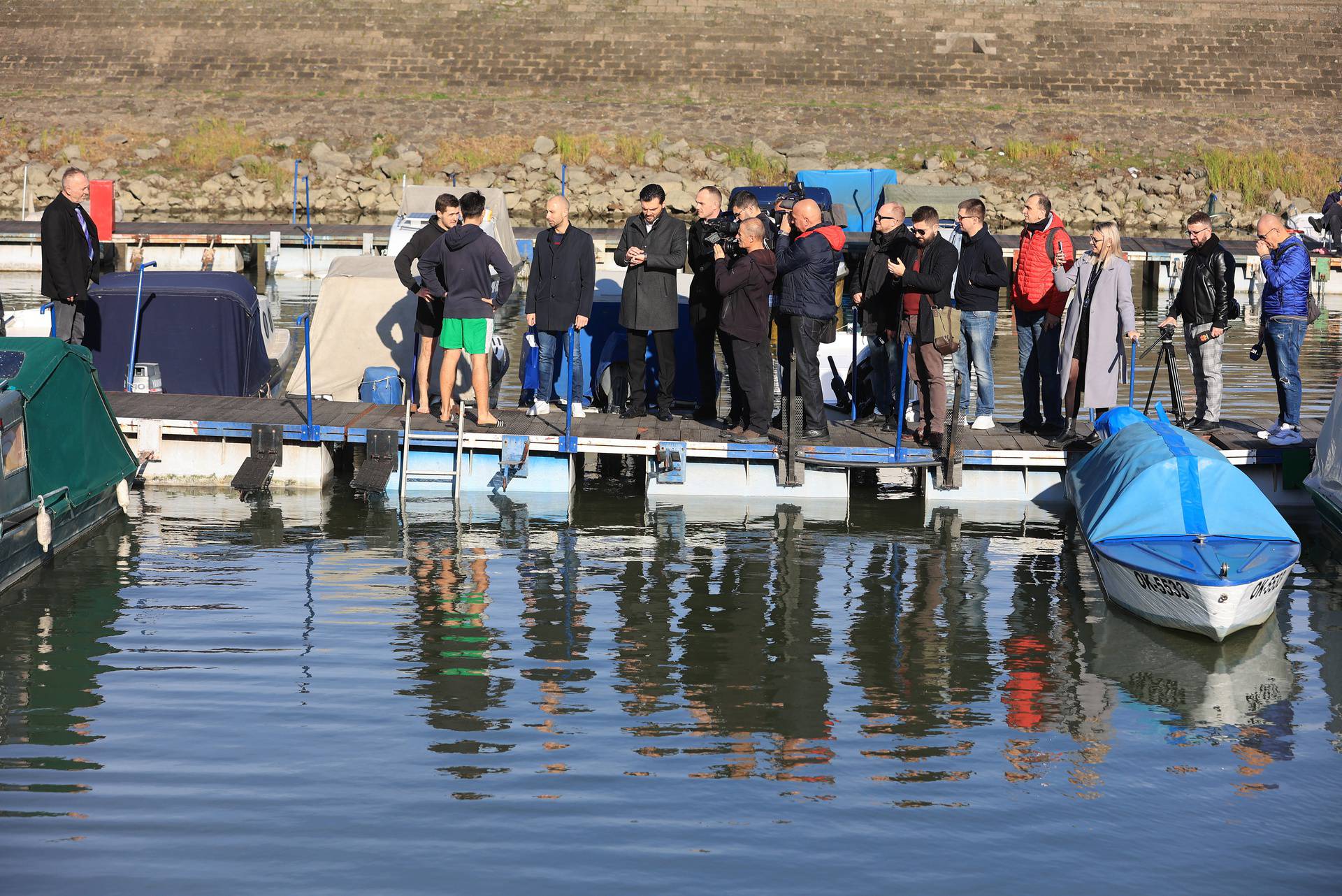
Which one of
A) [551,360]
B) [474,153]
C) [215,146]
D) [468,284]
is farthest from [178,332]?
[215,146]

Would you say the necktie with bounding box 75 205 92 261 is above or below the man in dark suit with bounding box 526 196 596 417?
above

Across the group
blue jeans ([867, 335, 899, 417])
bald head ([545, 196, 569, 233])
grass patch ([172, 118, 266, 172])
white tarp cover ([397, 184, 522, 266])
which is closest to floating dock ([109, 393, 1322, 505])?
blue jeans ([867, 335, 899, 417])

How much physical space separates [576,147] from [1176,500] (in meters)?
33.9

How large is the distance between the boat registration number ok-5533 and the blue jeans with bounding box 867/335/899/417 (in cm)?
404

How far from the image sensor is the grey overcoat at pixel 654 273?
13.6 m

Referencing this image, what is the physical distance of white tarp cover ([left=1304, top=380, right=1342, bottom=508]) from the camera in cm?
1255

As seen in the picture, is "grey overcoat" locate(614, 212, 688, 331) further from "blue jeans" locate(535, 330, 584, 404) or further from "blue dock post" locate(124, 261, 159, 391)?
"blue dock post" locate(124, 261, 159, 391)

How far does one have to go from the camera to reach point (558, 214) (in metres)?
13.5

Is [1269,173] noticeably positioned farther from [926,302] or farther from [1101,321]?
[926,302]

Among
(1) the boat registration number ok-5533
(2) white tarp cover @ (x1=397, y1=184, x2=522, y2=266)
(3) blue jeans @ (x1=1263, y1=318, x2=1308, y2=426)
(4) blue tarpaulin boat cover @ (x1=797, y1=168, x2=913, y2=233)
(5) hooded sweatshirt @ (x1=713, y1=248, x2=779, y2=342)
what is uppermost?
(4) blue tarpaulin boat cover @ (x1=797, y1=168, x2=913, y2=233)

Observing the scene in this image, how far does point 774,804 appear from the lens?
25.5 feet

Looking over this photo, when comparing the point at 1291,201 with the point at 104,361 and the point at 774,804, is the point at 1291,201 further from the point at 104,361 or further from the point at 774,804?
the point at 774,804

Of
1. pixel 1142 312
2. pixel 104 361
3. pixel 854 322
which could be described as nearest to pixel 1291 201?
pixel 1142 312

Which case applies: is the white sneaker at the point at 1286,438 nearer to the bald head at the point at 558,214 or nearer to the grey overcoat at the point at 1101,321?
the grey overcoat at the point at 1101,321
